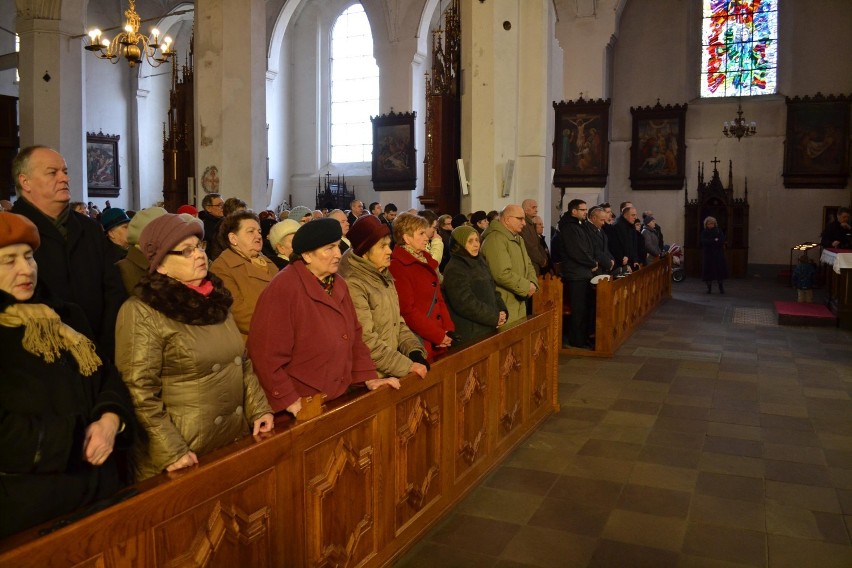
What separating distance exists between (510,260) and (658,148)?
13.7 metres

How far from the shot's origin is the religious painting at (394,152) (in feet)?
61.6

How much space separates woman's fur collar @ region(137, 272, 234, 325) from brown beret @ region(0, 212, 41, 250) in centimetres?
40

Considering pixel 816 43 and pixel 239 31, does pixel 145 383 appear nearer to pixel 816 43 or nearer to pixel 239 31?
pixel 239 31

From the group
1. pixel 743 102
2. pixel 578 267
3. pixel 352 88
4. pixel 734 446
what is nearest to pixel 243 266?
pixel 734 446

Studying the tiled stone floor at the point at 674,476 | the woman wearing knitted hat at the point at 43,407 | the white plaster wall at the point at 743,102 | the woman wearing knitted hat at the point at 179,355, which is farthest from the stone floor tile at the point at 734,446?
the white plaster wall at the point at 743,102

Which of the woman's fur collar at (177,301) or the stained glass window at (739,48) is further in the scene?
the stained glass window at (739,48)

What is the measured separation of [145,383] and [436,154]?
31.5 ft

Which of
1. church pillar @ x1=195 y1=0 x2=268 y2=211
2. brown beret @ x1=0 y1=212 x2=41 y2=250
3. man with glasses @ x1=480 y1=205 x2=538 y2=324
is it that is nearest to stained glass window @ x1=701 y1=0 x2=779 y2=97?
church pillar @ x1=195 y1=0 x2=268 y2=211

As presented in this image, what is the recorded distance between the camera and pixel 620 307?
30.3 feet

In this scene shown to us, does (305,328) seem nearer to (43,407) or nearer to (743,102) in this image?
(43,407)

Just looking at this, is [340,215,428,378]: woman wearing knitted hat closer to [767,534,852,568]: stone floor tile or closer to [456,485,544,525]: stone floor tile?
[456,485,544,525]: stone floor tile

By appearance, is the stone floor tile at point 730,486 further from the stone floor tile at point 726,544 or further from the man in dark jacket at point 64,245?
the man in dark jacket at point 64,245

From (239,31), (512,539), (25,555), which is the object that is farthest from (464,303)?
(239,31)

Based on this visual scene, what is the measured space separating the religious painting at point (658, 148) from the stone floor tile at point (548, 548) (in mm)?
16252
